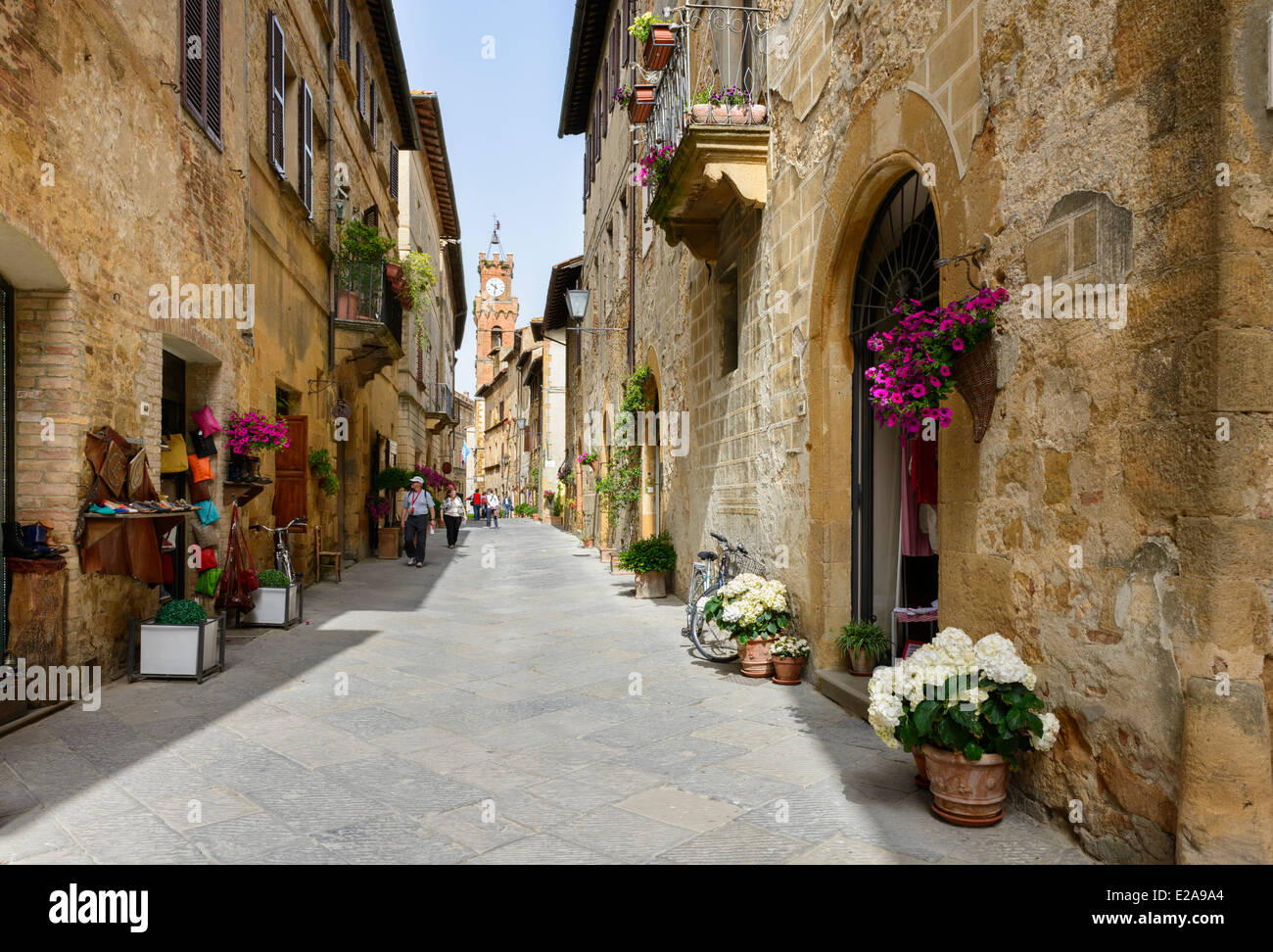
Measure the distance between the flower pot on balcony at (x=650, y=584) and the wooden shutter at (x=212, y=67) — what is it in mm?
6598

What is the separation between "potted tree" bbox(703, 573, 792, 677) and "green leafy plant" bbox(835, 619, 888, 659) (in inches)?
27.3

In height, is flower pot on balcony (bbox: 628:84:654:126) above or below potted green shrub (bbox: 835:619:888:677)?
above

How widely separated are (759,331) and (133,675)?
216 inches

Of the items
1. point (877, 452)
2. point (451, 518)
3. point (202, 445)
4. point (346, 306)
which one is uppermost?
point (346, 306)

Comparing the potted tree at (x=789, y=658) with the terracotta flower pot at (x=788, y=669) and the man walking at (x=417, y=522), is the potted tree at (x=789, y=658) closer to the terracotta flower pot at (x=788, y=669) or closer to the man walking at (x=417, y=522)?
the terracotta flower pot at (x=788, y=669)

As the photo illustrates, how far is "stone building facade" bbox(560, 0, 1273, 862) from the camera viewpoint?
2.61 metres

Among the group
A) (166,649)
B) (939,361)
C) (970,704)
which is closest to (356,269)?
(166,649)

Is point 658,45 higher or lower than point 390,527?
higher

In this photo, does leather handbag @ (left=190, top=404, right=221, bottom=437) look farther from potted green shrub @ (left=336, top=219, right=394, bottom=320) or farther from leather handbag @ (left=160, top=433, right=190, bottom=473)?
potted green shrub @ (left=336, top=219, right=394, bottom=320)

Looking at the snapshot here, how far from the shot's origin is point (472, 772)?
163 inches

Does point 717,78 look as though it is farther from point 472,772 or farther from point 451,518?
point 451,518

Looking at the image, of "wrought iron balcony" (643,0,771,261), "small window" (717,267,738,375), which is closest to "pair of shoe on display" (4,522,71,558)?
"wrought iron balcony" (643,0,771,261)

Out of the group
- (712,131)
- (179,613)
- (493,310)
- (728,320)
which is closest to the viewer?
(179,613)

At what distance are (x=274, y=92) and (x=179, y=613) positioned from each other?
641cm
